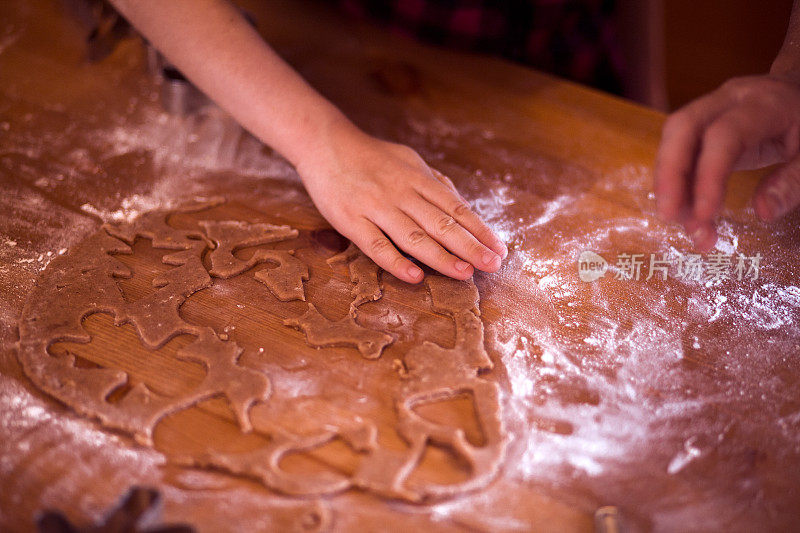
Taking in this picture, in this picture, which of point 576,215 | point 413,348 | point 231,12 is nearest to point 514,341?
point 413,348

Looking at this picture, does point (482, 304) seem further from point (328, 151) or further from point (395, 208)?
point (328, 151)

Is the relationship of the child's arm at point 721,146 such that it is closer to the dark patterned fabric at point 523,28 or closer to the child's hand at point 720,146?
the child's hand at point 720,146

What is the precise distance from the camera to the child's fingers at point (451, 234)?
1.09 metres

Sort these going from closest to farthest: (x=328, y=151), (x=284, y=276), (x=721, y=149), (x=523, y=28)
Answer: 1. (x=721, y=149)
2. (x=284, y=276)
3. (x=328, y=151)
4. (x=523, y=28)

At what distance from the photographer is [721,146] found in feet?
2.83

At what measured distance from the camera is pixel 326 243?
119cm

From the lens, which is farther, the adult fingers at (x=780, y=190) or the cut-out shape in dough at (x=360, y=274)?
the cut-out shape in dough at (x=360, y=274)

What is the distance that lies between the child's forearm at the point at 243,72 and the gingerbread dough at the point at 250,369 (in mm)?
242

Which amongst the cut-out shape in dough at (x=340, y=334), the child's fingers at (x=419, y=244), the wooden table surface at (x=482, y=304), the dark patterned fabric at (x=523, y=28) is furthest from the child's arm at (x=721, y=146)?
the dark patterned fabric at (x=523, y=28)

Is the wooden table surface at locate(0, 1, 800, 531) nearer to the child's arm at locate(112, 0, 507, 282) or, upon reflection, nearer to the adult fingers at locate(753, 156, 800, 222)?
the child's arm at locate(112, 0, 507, 282)

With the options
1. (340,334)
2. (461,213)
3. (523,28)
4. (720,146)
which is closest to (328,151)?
(461,213)

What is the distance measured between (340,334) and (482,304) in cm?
26

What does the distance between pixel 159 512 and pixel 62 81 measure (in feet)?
4.18

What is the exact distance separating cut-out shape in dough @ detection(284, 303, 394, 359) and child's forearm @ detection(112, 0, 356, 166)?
0.41 metres
